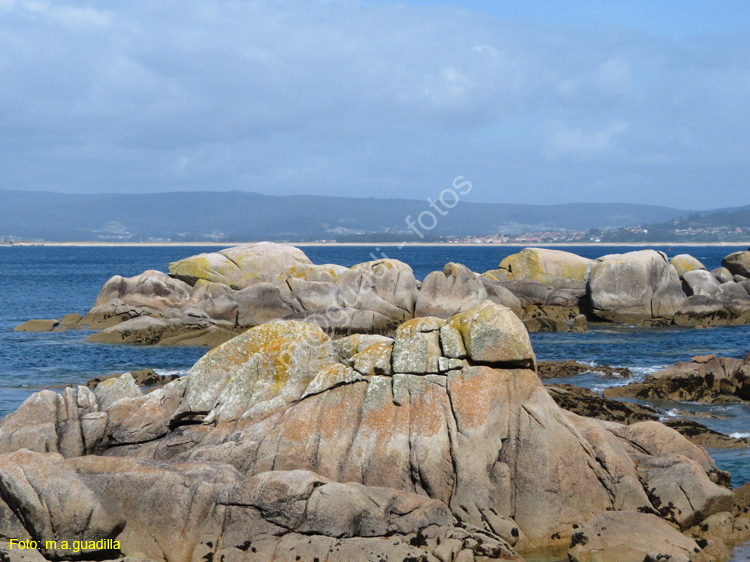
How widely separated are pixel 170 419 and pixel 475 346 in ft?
22.0

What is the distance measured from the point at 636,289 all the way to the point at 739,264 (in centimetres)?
1126

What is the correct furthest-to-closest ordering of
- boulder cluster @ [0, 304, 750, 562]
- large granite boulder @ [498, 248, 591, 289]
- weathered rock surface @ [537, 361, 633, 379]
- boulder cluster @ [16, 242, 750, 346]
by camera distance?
large granite boulder @ [498, 248, 591, 289] < boulder cluster @ [16, 242, 750, 346] < weathered rock surface @ [537, 361, 633, 379] < boulder cluster @ [0, 304, 750, 562]

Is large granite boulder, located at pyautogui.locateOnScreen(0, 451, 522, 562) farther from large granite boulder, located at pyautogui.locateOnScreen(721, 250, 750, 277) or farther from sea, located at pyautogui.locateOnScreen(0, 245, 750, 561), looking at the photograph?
large granite boulder, located at pyautogui.locateOnScreen(721, 250, 750, 277)

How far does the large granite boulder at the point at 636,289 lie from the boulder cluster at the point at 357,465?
3002 cm

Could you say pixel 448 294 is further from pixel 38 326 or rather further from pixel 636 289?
pixel 38 326

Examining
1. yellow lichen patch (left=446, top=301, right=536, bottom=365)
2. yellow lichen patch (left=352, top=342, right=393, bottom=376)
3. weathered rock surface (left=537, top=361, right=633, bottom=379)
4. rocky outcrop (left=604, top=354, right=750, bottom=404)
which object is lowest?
weathered rock surface (left=537, top=361, right=633, bottom=379)

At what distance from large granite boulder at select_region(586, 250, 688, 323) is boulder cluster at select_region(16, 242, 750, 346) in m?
0.06

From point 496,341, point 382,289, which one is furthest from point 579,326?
point 496,341

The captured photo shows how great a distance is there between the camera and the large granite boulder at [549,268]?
5234 centimetres

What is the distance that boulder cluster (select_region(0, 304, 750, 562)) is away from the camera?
12.9 metres

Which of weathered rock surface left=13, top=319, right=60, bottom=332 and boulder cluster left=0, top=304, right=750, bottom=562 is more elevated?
boulder cluster left=0, top=304, right=750, bottom=562

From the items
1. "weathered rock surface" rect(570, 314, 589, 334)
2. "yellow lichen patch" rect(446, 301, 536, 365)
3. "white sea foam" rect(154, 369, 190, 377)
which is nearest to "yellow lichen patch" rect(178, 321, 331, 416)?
"yellow lichen patch" rect(446, 301, 536, 365)

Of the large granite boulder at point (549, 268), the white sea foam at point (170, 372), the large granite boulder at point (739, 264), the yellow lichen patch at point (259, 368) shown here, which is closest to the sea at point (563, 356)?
the white sea foam at point (170, 372)

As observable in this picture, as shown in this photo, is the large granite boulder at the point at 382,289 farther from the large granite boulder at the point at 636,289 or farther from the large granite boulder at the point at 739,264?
the large granite boulder at the point at 739,264
